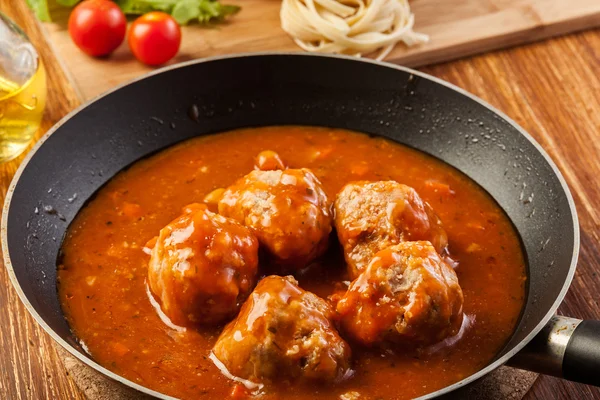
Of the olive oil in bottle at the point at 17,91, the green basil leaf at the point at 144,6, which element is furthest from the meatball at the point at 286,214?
the green basil leaf at the point at 144,6

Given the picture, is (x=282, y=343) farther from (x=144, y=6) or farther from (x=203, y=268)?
(x=144, y=6)

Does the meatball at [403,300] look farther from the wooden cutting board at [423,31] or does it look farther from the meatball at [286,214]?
the wooden cutting board at [423,31]

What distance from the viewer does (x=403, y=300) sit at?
3.57 meters

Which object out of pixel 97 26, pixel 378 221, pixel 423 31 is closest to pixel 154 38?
pixel 97 26

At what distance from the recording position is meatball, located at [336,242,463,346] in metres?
3.55

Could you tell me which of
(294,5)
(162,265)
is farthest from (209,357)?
(294,5)

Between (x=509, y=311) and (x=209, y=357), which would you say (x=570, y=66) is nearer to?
(x=509, y=311)

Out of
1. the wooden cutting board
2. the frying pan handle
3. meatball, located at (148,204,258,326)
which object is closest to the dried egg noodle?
the wooden cutting board

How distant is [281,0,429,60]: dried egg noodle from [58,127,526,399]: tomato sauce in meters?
1.24

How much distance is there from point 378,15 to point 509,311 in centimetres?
299

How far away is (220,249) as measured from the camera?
368cm

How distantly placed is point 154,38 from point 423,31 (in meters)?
1.99

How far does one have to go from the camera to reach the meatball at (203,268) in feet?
12.0

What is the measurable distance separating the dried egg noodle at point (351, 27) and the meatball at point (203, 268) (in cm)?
271
